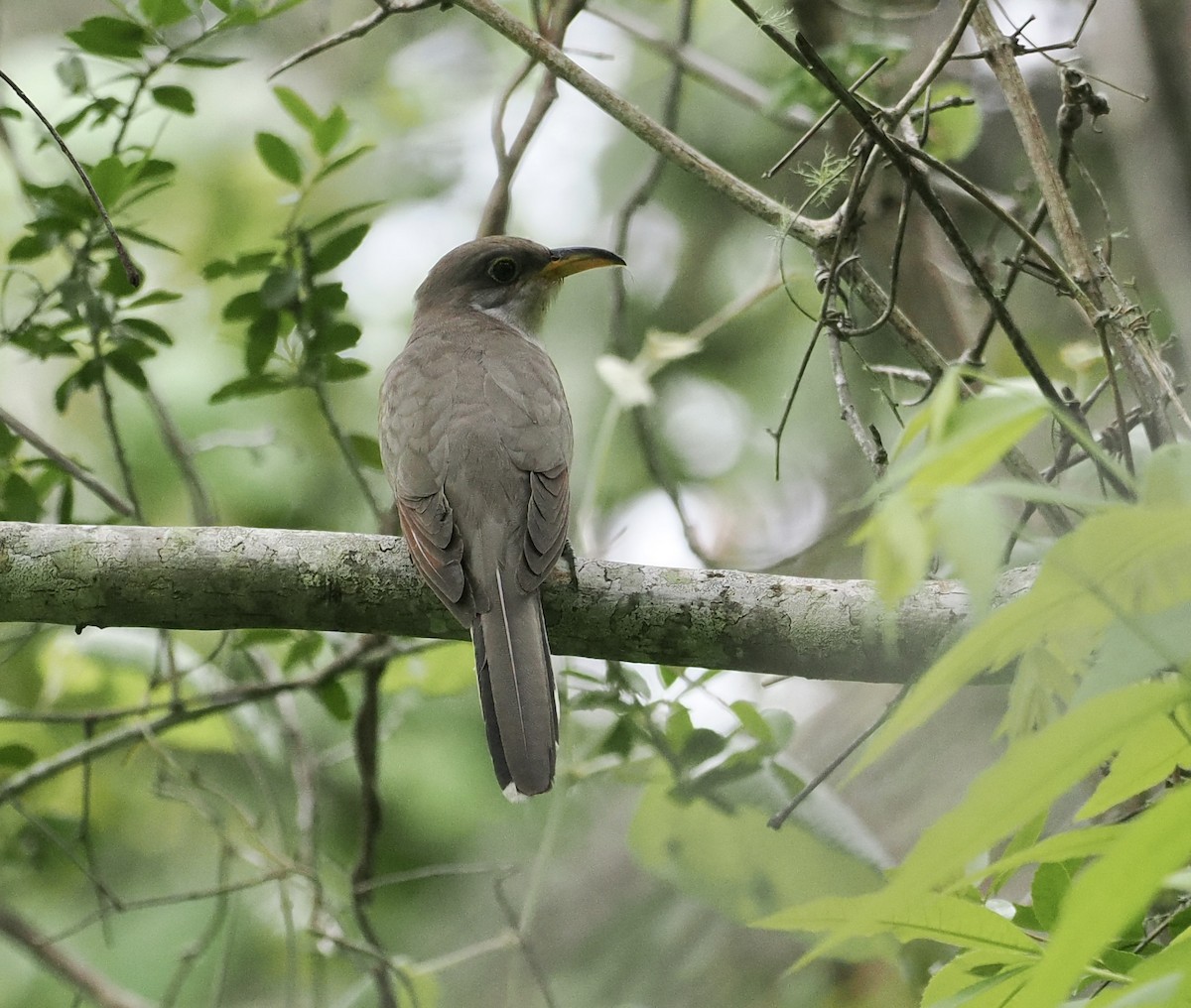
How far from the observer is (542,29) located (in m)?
4.32

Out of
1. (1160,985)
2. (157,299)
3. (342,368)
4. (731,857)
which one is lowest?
(1160,985)

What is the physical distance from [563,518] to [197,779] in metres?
1.71

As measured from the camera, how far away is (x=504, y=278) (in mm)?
5473

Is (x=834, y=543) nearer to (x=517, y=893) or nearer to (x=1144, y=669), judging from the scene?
(x=517, y=893)

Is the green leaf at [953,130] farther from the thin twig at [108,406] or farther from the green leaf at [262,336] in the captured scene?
the thin twig at [108,406]

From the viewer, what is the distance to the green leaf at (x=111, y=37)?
3.72m

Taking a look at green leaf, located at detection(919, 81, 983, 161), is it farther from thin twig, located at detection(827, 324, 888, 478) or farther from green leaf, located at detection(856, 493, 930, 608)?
green leaf, located at detection(856, 493, 930, 608)

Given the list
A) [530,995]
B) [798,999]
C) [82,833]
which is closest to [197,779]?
[82,833]

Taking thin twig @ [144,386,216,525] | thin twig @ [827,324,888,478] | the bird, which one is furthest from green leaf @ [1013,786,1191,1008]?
thin twig @ [144,386,216,525]

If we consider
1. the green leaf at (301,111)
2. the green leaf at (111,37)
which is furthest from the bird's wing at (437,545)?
the green leaf at (111,37)

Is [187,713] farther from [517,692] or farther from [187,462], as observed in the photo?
[517,692]

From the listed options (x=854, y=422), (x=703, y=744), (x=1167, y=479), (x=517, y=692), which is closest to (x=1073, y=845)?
(x=1167, y=479)

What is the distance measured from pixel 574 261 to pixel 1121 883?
4483mm

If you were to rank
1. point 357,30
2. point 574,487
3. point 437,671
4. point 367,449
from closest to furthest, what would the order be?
point 357,30, point 367,449, point 437,671, point 574,487
